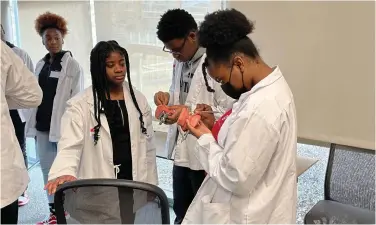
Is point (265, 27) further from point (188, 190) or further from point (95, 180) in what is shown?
point (95, 180)

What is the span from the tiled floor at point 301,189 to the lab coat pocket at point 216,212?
1110 millimetres

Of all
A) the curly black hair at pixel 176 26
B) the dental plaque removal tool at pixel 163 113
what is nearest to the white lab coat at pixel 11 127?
the dental plaque removal tool at pixel 163 113

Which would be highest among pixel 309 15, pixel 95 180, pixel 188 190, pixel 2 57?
pixel 309 15

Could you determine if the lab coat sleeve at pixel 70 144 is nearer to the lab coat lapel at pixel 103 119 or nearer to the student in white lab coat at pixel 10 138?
the lab coat lapel at pixel 103 119

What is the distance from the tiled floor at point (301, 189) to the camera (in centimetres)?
252

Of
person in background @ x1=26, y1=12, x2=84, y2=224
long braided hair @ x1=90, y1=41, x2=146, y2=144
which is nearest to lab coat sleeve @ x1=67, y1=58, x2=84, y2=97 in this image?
person in background @ x1=26, y1=12, x2=84, y2=224

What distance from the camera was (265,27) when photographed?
91.9 inches

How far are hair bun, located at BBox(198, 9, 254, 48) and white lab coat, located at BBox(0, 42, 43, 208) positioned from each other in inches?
33.1

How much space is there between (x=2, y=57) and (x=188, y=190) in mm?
1210

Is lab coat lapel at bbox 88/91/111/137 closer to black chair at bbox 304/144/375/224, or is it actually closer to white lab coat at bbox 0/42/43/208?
white lab coat at bbox 0/42/43/208

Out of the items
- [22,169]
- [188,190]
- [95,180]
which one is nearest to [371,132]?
[188,190]

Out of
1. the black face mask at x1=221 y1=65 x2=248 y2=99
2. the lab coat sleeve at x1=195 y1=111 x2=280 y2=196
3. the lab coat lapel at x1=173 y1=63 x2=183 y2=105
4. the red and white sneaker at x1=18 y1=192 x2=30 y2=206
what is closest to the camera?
the lab coat sleeve at x1=195 y1=111 x2=280 y2=196

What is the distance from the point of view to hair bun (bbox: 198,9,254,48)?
4.15 feet

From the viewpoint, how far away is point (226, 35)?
1262 millimetres
